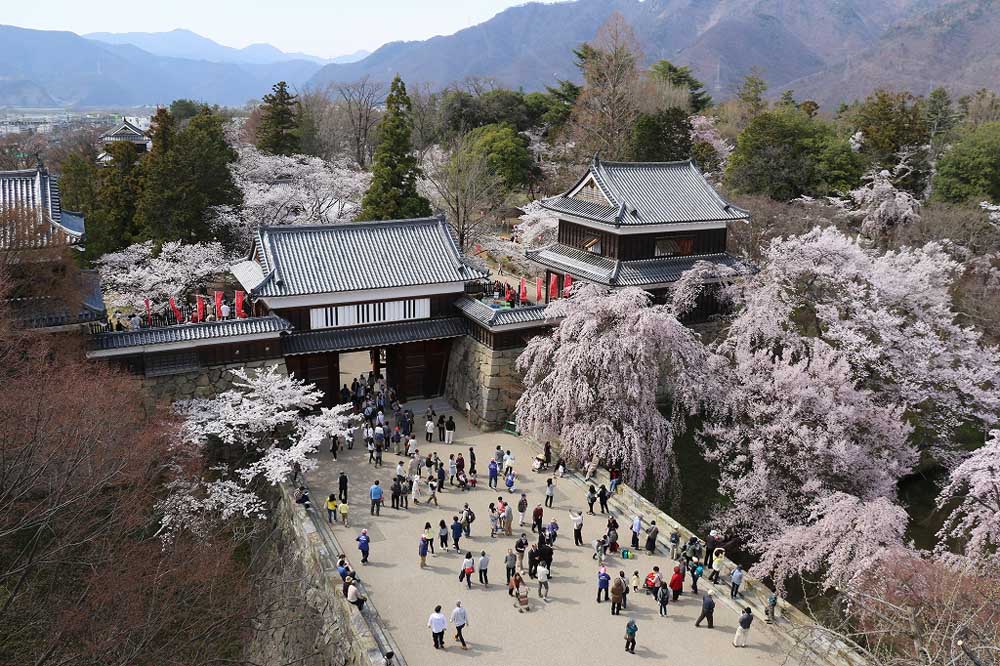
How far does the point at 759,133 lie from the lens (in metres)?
42.1

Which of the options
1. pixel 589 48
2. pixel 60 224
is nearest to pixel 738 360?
pixel 60 224

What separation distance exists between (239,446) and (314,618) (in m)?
6.67

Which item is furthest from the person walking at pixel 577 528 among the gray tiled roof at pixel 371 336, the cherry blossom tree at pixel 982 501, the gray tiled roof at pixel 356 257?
the gray tiled roof at pixel 356 257

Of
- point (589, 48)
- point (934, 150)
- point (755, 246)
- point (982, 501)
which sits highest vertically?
point (589, 48)

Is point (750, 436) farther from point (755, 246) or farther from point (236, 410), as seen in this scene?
point (755, 246)

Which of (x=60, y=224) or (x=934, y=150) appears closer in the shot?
(x=60, y=224)

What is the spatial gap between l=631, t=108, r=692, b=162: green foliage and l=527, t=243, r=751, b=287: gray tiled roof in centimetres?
1642

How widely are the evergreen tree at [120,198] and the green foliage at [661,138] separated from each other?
27.6 m

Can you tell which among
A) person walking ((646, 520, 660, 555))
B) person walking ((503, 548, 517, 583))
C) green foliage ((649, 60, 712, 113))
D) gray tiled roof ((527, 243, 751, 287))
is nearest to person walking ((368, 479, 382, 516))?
person walking ((503, 548, 517, 583))

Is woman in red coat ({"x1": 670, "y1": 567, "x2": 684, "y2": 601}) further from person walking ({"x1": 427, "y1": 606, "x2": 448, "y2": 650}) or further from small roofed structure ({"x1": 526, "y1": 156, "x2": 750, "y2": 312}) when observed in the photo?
small roofed structure ({"x1": 526, "y1": 156, "x2": 750, "y2": 312})

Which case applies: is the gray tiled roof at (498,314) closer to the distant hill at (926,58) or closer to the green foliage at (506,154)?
the green foliage at (506,154)

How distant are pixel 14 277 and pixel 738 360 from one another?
21.2 m

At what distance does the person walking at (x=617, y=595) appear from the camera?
1477cm

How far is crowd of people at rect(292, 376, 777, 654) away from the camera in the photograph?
15094 millimetres
